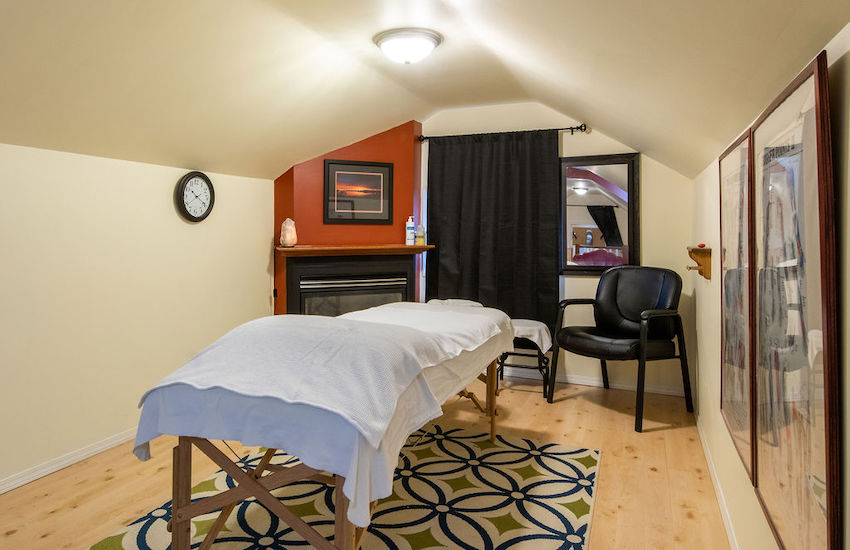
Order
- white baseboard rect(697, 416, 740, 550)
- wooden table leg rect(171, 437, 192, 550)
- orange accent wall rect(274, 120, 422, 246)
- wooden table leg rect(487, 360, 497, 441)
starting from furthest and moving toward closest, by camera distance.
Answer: orange accent wall rect(274, 120, 422, 246) → wooden table leg rect(487, 360, 497, 441) → white baseboard rect(697, 416, 740, 550) → wooden table leg rect(171, 437, 192, 550)

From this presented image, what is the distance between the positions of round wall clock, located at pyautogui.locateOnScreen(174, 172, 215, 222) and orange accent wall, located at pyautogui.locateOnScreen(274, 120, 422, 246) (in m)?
0.78

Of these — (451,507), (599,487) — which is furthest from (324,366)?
(599,487)

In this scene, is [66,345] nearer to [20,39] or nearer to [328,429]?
[20,39]

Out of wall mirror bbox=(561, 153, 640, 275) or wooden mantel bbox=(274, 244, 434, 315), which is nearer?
wooden mantel bbox=(274, 244, 434, 315)

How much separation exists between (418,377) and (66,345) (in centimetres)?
201

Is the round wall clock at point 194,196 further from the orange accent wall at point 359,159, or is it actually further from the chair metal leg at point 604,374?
the chair metal leg at point 604,374

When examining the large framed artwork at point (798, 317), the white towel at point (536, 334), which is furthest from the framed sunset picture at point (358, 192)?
the large framed artwork at point (798, 317)

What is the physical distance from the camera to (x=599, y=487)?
2656 millimetres

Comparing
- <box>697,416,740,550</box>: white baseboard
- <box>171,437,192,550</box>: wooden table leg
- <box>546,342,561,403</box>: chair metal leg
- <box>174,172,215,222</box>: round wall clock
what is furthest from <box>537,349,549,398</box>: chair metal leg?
<box>171,437,192,550</box>: wooden table leg

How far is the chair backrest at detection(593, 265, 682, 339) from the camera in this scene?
3844 millimetres

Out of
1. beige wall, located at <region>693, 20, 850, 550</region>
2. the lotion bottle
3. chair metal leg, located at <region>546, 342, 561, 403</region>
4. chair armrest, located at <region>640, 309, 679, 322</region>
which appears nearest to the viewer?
beige wall, located at <region>693, 20, 850, 550</region>

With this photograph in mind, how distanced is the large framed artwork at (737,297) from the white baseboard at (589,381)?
6.82 ft

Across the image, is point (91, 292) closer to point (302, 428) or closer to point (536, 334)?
point (302, 428)

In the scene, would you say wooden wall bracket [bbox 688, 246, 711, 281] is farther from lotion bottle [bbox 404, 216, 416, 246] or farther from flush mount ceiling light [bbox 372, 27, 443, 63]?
lotion bottle [bbox 404, 216, 416, 246]
